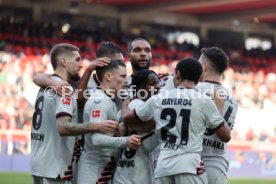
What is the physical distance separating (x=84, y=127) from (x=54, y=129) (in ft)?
1.56

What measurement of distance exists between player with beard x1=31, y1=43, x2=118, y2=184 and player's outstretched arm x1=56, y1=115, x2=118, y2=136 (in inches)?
3.2

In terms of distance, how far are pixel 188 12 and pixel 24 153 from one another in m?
16.4

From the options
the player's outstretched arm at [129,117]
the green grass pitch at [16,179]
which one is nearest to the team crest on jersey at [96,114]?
the player's outstretched arm at [129,117]

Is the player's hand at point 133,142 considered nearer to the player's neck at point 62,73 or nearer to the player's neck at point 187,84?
the player's neck at point 187,84

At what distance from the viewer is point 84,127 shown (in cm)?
592

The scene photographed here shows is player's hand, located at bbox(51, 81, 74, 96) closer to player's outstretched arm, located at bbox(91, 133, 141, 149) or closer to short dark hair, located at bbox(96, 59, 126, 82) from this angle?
short dark hair, located at bbox(96, 59, 126, 82)

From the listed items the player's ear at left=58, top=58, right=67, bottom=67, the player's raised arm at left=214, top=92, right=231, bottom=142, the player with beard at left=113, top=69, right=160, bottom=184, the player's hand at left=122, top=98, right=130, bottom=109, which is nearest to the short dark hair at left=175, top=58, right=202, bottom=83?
the player with beard at left=113, top=69, right=160, bottom=184

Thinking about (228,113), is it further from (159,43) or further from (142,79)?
(159,43)

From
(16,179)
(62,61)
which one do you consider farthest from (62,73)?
(16,179)

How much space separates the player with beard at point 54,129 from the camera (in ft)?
20.3

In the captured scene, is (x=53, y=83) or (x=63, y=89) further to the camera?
(x=53, y=83)

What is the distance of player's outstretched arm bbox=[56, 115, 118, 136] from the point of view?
232 inches

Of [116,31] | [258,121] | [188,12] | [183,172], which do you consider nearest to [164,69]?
[258,121]

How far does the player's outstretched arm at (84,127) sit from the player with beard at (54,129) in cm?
8
